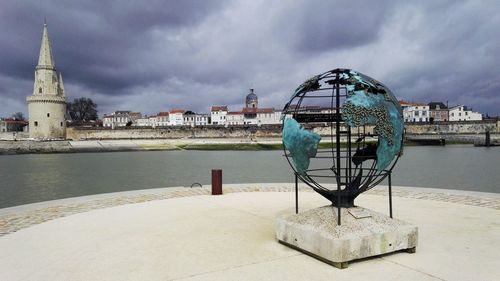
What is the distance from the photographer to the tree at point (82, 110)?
109438mm

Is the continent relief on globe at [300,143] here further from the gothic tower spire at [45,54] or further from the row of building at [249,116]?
the row of building at [249,116]

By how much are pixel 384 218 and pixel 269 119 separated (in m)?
110

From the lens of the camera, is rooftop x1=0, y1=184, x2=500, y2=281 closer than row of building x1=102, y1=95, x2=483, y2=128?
Yes

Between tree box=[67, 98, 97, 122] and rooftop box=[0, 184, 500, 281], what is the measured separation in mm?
108421

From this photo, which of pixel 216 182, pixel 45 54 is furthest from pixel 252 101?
pixel 216 182

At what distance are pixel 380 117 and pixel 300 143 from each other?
4.15 feet

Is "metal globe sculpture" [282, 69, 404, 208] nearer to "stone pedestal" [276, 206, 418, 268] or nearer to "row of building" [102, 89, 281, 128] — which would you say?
"stone pedestal" [276, 206, 418, 268]

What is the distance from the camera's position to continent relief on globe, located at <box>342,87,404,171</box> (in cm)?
556

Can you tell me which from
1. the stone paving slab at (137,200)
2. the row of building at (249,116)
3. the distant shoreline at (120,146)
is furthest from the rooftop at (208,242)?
the row of building at (249,116)

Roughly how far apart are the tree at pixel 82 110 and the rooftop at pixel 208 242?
108m

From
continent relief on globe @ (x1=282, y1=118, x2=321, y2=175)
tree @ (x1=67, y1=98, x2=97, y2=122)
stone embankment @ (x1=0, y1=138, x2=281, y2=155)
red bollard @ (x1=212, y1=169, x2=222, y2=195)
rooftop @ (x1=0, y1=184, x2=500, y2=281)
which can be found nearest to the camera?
rooftop @ (x1=0, y1=184, x2=500, y2=281)

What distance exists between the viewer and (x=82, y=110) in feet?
360

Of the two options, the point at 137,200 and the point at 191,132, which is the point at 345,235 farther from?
the point at 191,132

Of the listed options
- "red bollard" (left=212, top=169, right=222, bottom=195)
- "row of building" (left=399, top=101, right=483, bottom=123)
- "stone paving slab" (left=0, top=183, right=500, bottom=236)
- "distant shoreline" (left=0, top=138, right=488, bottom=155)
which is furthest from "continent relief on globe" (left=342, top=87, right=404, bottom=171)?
"row of building" (left=399, top=101, right=483, bottom=123)
